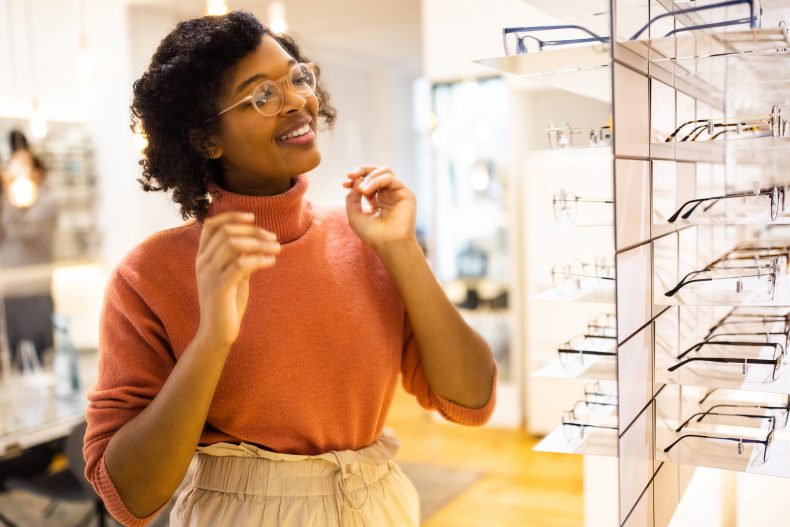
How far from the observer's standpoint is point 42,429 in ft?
11.5

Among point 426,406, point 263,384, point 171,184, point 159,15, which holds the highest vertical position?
point 159,15

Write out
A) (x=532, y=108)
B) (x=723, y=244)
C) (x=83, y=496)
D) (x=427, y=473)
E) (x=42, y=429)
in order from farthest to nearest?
(x=532, y=108) → (x=427, y=473) → (x=42, y=429) → (x=83, y=496) → (x=723, y=244)

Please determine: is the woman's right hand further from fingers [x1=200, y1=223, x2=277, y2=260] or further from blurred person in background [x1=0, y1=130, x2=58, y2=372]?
blurred person in background [x1=0, y1=130, x2=58, y2=372]

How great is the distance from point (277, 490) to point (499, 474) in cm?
309

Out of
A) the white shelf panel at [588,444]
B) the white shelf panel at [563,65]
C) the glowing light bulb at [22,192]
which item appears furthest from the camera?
the glowing light bulb at [22,192]

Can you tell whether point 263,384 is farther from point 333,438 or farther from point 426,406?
point 426,406

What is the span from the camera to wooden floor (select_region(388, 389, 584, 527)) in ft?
11.8

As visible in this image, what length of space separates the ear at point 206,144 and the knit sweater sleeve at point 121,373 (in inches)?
9.2

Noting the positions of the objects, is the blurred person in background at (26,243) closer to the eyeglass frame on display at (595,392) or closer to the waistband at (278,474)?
the waistband at (278,474)

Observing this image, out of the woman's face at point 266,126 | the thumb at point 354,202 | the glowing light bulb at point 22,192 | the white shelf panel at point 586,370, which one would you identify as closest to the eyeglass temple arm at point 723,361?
the white shelf panel at point 586,370

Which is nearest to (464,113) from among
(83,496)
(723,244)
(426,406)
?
(723,244)

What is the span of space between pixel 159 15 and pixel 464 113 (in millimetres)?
2162

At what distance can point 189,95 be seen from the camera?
1.22 metres

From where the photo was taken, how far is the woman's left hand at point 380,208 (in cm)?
127
